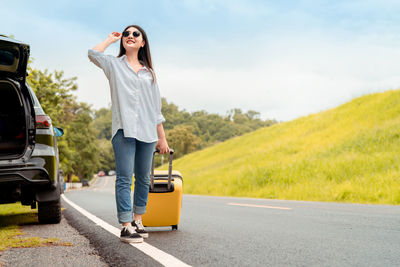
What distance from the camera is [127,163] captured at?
159 inches

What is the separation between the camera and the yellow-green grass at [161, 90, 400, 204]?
1583 cm

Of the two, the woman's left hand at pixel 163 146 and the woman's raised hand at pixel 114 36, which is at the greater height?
the woman's raised hand at pixel 114 36

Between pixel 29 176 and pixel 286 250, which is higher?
pixel 29 176

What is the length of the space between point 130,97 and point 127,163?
60 centimetres

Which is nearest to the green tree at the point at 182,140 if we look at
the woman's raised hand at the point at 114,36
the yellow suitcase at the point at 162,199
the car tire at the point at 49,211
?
the car tire at the point at 49,211

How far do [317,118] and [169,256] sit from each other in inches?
1425

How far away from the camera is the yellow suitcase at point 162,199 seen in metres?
4.88

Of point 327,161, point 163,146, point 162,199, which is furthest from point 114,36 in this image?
point 327,161

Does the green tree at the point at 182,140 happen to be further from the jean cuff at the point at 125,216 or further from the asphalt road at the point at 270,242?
the jean cuff at the point at 125,216

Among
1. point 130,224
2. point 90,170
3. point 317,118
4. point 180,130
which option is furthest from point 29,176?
point 180,130

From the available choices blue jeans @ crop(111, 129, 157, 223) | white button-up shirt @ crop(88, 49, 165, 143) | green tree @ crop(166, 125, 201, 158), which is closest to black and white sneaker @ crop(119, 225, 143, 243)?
blue jeans @ crop(111, 129, 157, 223)

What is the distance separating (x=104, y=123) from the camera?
520 ft

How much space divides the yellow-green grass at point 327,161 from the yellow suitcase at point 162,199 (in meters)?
9.31

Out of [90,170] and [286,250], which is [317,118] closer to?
[286,250]
